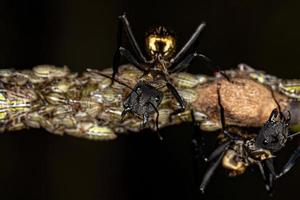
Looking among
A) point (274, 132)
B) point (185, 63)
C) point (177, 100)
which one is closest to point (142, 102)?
point (177, 100)

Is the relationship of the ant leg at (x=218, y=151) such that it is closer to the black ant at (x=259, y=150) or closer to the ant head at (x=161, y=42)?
the black ant at (x=259, y=150)

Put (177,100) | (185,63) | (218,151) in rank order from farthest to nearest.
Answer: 1. (218,151)
2. (185,63)
3. (177,100)

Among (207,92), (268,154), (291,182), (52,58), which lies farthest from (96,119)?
(291,182)

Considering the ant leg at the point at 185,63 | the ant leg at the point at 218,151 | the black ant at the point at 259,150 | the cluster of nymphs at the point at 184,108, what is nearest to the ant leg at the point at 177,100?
the cluster of nymphs at the point at 184,108

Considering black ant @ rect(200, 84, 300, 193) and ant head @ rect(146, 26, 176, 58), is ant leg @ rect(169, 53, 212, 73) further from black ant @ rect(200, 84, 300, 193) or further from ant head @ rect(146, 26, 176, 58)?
black ant @ rect(200, 84, 300, 193)

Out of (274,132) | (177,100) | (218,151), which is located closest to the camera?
(177,100)

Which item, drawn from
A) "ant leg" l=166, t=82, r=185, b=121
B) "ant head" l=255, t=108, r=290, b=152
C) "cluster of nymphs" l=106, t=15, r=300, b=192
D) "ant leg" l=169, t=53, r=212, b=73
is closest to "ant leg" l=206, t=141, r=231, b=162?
"cluster of nymphs" l=106, t=15, r=300, b=192

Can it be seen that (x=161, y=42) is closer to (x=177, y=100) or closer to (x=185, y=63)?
(x=185, y=63)

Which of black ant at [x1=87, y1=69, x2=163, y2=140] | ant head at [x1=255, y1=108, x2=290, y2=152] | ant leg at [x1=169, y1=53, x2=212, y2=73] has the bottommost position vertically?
ant head at [x1=255, y1=108, x2=290, y2=152]
